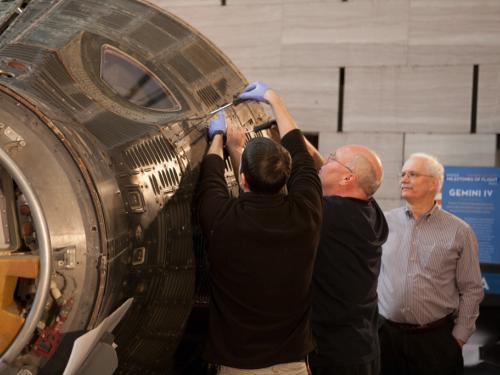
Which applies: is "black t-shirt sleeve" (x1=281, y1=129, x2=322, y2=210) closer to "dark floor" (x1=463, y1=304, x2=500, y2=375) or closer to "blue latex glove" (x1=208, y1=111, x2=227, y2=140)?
"blue latex glove" (x1=208, y1=111, x2=227, y2=140)

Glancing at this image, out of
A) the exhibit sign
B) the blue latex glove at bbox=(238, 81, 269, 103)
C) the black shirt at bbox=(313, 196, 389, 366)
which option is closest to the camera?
the blue latex glove at bbox=(238, 81, 269, 103)

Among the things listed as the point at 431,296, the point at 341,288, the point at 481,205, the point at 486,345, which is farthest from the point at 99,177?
the point at 486,345

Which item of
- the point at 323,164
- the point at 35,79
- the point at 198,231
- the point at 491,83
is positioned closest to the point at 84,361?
the point at 198,231

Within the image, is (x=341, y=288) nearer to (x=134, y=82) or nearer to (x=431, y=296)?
(x=431, y=296)

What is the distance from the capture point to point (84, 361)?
5.32 ft

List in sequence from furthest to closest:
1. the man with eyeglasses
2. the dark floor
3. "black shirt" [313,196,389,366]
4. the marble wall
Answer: the marble wall → the dark floor → the man with eyeglasses → "black shirt" [313,196,389,366]

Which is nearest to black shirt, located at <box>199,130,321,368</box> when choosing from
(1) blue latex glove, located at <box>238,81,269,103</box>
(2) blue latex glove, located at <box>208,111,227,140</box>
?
(2) blue latex glove, located at <box>208,111,227,140</box>

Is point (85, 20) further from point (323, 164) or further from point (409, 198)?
point (409, 198)

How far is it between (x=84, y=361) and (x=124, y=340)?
0.61 ft

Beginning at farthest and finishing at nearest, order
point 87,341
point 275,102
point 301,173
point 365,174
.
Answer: point 365,174
point 275,102
point 301,173
point 87,341

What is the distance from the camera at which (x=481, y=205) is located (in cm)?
482

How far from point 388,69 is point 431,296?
104 inches

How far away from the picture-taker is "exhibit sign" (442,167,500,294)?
4.80m

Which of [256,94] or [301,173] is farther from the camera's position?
[256,94]
